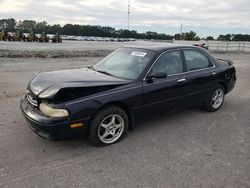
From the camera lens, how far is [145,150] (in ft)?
12.6

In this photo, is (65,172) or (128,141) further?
(128,141)

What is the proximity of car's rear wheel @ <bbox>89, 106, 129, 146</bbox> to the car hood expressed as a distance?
0.44m

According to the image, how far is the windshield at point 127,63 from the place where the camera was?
434cm

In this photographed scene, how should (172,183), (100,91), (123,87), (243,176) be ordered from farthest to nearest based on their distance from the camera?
1. (123,87)
2. (100,91)
3. (243,176)
4. (172,183)

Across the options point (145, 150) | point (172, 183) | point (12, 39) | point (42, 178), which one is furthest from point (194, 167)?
point (12, 39)

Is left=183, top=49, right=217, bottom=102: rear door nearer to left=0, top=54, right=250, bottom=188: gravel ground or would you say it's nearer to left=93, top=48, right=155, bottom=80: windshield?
left=0, top=54, right=250, bottom=188: gravel ground

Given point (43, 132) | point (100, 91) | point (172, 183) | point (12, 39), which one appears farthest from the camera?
point (12, 39)

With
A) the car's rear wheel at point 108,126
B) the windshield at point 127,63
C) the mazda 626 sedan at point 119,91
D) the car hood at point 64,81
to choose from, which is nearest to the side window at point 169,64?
the mazda 626 sedan at point 119,91

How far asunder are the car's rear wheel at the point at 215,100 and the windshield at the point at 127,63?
1944mm

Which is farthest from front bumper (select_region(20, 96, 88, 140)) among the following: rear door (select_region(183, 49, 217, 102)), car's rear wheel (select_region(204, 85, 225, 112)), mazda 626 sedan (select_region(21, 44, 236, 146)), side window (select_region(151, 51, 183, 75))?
car's rear wheel (select_region(204, 85, 225, 112))

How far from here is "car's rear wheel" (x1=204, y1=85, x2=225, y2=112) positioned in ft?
18.5

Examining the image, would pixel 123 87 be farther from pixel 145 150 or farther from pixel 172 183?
pixel 172 183

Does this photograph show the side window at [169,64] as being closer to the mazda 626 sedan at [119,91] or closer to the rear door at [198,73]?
the mazda 626 sedan at [119,91]

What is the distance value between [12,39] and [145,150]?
122ft
